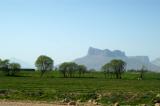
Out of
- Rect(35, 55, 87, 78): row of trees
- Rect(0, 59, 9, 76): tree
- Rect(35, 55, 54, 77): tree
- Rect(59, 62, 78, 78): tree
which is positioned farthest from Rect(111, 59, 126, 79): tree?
Rect(0, 59, 9, 76): tree

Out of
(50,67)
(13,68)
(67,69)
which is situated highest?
(50,67)

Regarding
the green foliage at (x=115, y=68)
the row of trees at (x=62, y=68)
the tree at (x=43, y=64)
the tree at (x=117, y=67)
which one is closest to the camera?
the row of trees at (x=62, y=68)

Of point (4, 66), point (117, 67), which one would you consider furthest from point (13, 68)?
point (117, 67)

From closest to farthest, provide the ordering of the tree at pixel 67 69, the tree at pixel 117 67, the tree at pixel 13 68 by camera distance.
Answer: the tree at pixel 13 68 < the tree at pixel 67 69 < the tree at pixel 117 67

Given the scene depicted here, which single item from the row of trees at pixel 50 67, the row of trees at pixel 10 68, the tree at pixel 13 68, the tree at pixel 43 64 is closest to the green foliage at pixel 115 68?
the row of trees at pixel 50 67

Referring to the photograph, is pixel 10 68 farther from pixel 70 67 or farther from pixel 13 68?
pixel 70 67

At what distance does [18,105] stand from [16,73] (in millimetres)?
130374

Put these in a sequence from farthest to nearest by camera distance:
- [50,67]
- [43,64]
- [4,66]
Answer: [50,67] < [43,64] < [4,66]

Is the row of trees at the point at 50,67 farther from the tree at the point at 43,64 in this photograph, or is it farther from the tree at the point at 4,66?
the tree at the point at 4,66

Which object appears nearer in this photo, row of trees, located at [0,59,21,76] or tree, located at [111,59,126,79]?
row of trees, located at [0,59,21,76]

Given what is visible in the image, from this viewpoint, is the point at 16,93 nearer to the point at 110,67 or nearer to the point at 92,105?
the point at 92,105

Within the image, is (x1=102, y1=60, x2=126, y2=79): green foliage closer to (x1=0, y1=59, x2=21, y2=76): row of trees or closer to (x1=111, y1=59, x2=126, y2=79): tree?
(x1=111, y1=59, x2=126, y2=79): tree

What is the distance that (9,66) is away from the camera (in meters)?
165

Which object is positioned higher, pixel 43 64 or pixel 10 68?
pixel 43 64
